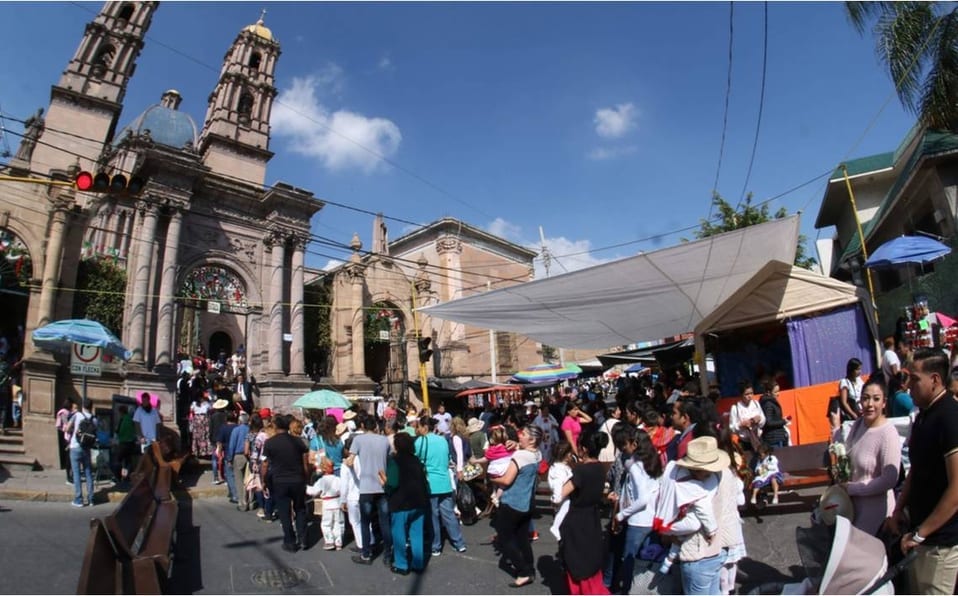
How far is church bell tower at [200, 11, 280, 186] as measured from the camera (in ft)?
89.7

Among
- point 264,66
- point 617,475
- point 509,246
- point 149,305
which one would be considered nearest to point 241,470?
point 617,475

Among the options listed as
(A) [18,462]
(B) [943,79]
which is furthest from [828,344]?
(A) [18,462]

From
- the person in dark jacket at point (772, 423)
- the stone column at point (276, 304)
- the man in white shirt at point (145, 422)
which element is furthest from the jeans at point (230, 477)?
the stone column at point (276, 304)

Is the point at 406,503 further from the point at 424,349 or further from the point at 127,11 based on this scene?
the point at 127,11

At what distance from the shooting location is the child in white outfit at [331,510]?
22.6 feet

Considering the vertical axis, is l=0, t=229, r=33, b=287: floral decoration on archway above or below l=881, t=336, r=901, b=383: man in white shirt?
above

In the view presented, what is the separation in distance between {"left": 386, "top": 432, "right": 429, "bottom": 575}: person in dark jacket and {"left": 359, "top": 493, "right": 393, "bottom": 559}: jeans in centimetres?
27

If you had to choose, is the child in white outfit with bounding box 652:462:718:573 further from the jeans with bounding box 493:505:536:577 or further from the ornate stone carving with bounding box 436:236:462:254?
the ornate stone carving with bounding box 436:236:462:254

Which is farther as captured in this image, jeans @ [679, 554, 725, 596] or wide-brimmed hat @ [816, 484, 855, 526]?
jeans @ [679, 554, 725, 596]

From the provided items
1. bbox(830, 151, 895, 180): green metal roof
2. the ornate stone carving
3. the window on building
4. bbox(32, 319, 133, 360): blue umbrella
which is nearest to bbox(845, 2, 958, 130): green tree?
bbox(830, 151, 895, 180): green metal roof

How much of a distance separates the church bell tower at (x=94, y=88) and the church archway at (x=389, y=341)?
1573cm

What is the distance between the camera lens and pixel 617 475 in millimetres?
5270

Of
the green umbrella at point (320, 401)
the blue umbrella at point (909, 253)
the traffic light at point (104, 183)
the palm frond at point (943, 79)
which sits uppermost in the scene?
the palm frond at point (943, 79)

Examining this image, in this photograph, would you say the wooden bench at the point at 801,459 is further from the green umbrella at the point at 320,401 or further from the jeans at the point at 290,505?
the green umbrella at the point at 320,401
